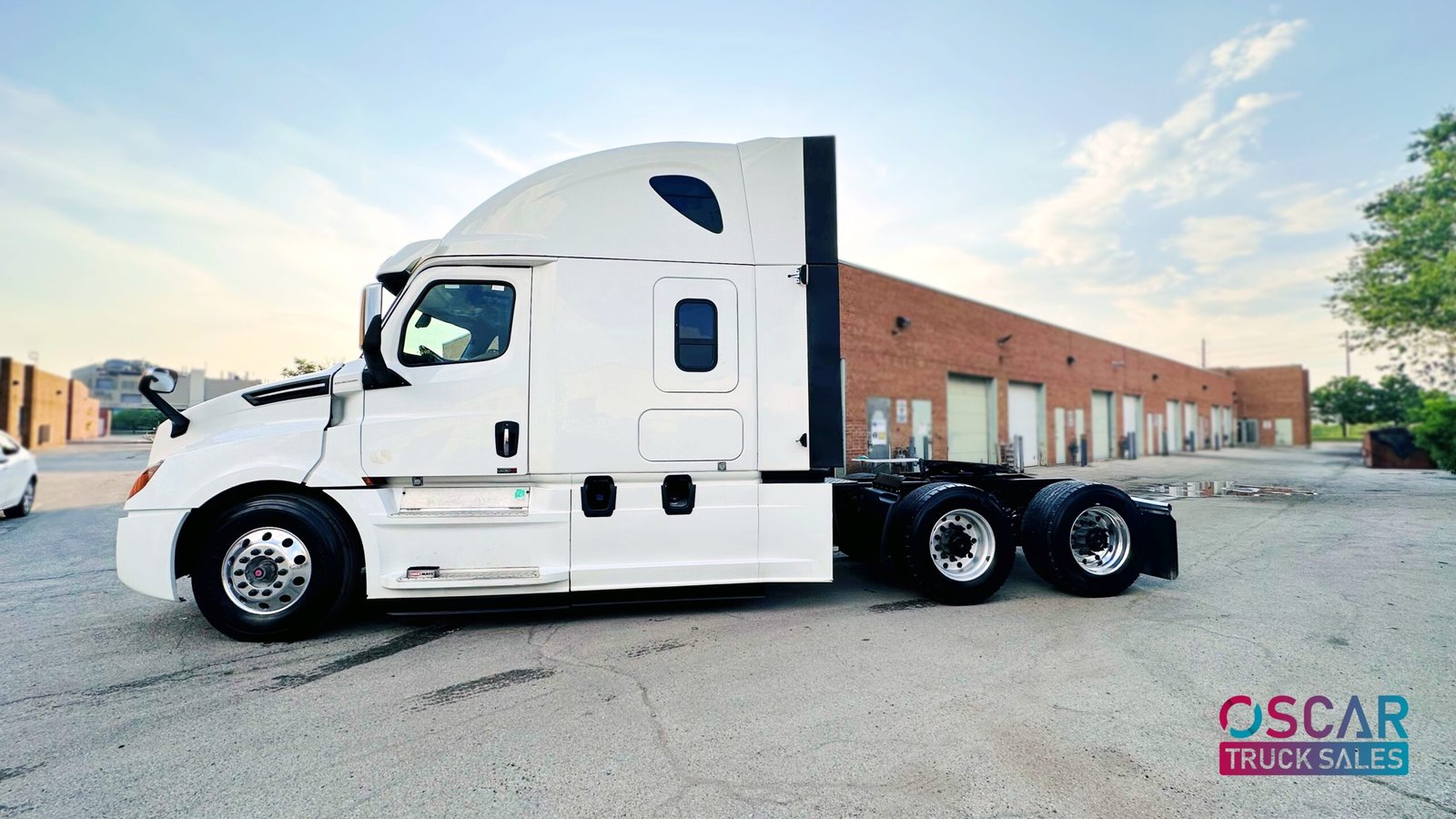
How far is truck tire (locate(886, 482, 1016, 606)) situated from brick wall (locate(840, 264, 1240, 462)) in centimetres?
649

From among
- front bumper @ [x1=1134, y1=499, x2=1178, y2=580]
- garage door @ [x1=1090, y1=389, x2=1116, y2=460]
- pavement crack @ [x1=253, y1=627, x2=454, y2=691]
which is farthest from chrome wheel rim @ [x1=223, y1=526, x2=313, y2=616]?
garage door @ [x1=1090, y1=389, x2=1116, y2=460]

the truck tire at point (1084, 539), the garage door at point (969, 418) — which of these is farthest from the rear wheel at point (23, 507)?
the garage door at point (969, 418)

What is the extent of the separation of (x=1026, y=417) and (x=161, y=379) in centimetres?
2654

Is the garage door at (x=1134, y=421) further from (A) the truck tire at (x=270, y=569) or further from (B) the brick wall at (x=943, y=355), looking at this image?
(A) the truck tire at (x=270, y=569)

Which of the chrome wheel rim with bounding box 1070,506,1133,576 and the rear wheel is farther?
the rear wheel

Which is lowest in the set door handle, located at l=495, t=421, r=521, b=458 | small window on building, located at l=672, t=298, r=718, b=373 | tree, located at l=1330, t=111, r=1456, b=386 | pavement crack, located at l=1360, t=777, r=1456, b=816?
pavement crack, located at l=1360, t=777, r=1456, b=816

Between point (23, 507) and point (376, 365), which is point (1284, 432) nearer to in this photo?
point (376, 365)

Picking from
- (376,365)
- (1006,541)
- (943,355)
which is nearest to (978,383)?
(943,355)

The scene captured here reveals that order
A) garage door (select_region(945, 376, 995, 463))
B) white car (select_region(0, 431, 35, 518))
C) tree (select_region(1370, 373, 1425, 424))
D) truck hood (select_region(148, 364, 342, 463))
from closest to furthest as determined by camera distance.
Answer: truck hood (select_region(148, 364, 342, 463)) < white car (select_region(0, 431, 35, 518)) < garage door (select_region(945, 376, 995, 463)) < tree (select_region(1370, 373, 1425, 424))

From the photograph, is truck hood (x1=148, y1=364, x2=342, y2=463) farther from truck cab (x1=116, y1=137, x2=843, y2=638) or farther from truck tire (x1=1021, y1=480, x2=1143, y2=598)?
truck tire (x1=1021, y1=480, x2=1143, y2=598)

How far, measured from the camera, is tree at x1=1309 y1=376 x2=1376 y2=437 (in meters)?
64.1

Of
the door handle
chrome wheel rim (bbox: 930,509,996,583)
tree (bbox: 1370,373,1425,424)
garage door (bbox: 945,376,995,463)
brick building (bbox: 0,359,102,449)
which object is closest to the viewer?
the door handle

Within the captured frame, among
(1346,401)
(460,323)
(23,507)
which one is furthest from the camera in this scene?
(1346,401)

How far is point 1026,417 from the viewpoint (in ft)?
83.4
